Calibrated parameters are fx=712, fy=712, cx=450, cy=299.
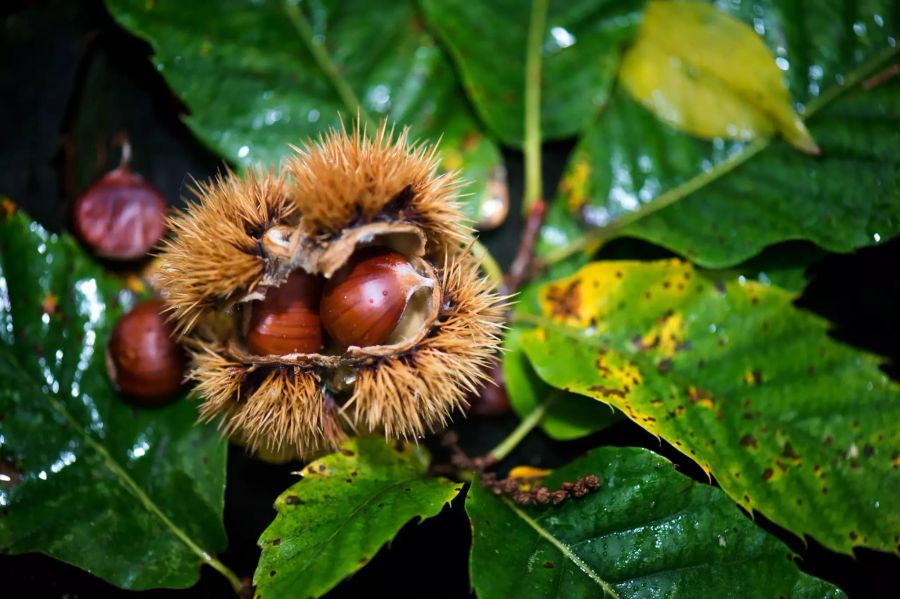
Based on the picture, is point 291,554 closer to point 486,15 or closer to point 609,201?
point 609,201

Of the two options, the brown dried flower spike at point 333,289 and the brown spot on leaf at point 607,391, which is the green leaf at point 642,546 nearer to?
the brown spot on leaf at point 607,391

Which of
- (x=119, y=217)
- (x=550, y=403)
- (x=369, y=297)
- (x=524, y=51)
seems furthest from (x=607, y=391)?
(x=119, y=217)

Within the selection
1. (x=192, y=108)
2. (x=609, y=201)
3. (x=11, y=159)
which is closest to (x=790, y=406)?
(x=609, y=201)

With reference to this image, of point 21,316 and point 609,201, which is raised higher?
point 609,201

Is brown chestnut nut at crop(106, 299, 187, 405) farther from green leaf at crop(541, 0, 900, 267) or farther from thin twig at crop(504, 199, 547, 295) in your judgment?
green leaf at crop(541, 0, 900, 267)

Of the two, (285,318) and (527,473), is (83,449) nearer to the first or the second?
(285,318)

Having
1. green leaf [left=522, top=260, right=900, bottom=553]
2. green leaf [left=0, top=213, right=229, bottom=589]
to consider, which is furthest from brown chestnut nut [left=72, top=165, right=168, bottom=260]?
green leaf [left=522, top=260, right=900, bottom=553]

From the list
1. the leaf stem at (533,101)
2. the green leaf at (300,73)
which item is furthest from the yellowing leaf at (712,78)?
the green leaf at (300,73)
